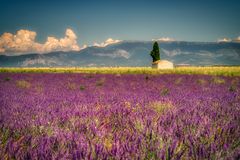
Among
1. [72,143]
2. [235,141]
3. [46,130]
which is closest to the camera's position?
[72,143]

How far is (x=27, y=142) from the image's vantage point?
6.84 ft

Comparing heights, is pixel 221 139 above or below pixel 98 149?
below

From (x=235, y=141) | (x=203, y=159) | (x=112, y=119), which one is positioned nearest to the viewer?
(x=203, y=159)

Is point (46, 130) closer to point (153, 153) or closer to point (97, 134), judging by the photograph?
point (97, 134)

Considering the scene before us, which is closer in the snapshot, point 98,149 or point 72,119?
point 98,149

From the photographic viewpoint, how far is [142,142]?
1.89m

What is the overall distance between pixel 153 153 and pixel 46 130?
126 centimetres

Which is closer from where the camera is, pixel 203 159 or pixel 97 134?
pixel 203 159

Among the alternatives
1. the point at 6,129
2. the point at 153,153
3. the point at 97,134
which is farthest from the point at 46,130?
the point at 153,153

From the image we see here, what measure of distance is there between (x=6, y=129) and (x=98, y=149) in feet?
4.67

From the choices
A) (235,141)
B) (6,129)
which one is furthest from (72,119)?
(235,141)

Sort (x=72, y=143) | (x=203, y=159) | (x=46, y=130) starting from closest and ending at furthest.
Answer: (x=203, y=159), (x=72, y=143), (x=46, y=130)

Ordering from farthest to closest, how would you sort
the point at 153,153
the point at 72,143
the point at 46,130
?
the point at 46,130
the point at 72,143
the point at 153,153

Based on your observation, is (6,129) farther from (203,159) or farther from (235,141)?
(235,141)
